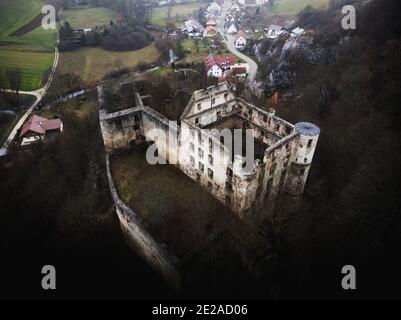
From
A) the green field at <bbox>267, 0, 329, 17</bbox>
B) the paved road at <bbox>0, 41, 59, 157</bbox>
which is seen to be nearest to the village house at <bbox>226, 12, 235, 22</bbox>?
the green field at <bbox>267, 0, 329, 17</bbox>

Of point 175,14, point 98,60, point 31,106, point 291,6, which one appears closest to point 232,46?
point 291,6

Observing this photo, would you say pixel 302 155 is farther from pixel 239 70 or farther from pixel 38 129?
pixel 239 70

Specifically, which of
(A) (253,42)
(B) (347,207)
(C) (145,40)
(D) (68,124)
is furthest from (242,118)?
(C) (145,40)

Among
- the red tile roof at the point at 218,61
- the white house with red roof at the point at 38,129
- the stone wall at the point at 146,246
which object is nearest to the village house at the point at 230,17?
the red tile roof at the point at 218,61

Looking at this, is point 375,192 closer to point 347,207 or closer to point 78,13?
point 347,207

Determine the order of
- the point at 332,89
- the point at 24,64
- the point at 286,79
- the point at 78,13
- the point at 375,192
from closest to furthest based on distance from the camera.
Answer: the point at 375,192 → the point at 332,89 → the point at 286,79 → the point at 24,64 → the point at 78,13

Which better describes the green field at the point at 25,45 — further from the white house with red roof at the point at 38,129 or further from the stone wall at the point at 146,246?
the stone wall at the point at 146,246
